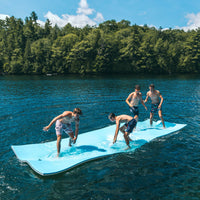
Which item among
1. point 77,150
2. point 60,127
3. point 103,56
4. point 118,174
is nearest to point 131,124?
point 118,174

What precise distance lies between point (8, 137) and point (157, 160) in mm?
7763

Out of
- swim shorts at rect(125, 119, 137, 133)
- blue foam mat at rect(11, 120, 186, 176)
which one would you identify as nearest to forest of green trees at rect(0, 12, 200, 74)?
blue foam mat at rect(11, 120, 186, 176)

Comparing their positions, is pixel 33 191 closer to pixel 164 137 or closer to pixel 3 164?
pixel 3 164

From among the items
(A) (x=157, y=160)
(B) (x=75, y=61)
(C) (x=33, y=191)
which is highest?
(B) (x=75, y=61)

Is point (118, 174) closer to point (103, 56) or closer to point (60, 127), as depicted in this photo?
point (60, 127)

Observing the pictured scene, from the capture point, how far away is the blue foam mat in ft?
22.9

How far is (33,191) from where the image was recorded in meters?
5.91

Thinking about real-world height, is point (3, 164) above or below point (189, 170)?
below

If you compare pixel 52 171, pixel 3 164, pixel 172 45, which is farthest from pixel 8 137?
pixel 172 45

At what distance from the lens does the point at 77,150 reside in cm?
831

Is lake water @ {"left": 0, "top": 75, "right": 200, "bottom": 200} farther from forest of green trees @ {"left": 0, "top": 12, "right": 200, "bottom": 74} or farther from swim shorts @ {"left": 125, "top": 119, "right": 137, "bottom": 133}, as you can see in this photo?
forest of green trees @ {"left": 0, "top": 12, "right": 200, "bottom": 74}

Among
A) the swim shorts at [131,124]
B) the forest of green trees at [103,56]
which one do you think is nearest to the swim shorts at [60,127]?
the swim shorts at [131,124]

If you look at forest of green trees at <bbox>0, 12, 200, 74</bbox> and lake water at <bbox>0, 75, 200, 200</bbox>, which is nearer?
lake water at <bbox>0, 75, 200, 200</bbox>

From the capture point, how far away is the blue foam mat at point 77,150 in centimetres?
697
